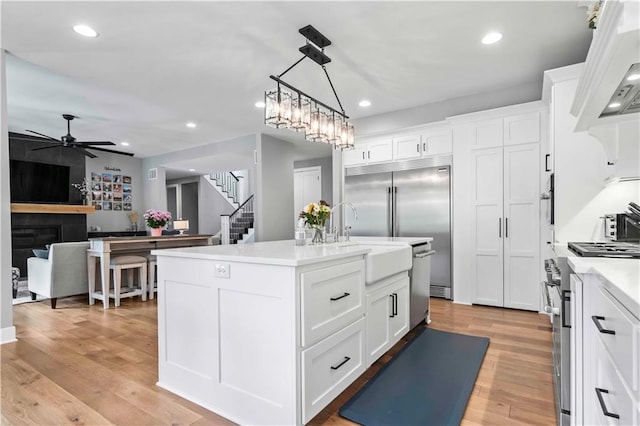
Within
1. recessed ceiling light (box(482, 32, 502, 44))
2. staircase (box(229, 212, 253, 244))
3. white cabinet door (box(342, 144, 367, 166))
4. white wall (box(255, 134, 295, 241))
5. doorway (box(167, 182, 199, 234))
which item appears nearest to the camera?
recessed ceiling light (box(482, 32, 502, 44))

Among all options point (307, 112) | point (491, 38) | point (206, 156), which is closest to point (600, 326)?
point (307, 112)

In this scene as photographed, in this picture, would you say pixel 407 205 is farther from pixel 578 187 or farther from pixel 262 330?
pixel 262 330

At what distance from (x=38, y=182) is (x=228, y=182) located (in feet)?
17.5

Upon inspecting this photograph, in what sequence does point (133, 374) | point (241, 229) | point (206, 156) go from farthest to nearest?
point (241, 229) < point (206, 156) < point (133, 374)

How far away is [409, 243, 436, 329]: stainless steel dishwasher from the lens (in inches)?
118

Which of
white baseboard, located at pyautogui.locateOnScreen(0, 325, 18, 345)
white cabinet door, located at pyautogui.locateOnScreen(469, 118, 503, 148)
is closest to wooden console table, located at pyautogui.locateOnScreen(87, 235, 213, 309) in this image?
white baseboard, located at pyautogui.locateOnScreen(0, 325, 18, 345)

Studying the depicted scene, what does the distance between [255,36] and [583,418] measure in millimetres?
3268

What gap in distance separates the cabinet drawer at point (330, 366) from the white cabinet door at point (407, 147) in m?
3.15

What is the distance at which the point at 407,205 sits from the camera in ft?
15.3

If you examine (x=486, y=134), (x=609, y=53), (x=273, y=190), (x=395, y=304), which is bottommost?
(x=395, y=304)

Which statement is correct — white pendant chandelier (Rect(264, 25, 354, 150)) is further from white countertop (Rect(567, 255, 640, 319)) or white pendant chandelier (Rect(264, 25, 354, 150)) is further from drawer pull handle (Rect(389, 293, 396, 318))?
white countertop (Rect(567, 255, 640, 319))

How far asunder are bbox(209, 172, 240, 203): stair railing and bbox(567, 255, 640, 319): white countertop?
34.8 ft

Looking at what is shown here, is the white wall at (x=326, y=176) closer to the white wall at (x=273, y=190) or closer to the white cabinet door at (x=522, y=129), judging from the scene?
the white wall at (x=273, y=190)

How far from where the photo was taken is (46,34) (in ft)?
8.98
